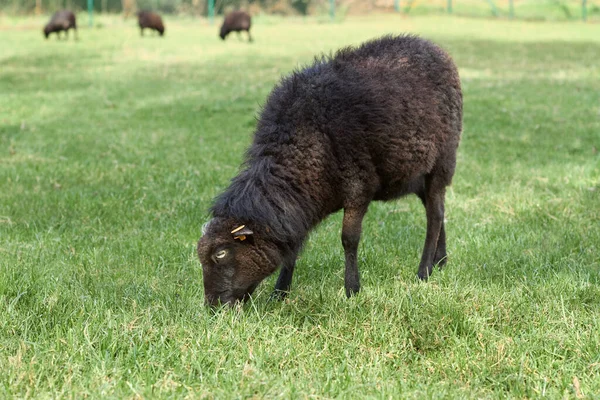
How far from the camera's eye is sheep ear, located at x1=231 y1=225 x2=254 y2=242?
4.05 metres

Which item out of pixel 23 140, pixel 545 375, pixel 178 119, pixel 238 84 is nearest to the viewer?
pixel 545 375

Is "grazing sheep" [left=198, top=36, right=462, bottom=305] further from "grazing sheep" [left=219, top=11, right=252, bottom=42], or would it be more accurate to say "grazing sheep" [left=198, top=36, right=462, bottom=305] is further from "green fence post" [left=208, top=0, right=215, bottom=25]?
"green fence post" [left=208, top=0, right=215, bottom=25]

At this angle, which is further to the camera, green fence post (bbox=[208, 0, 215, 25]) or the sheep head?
green fence post (bbox=[208, 0, 215, 25])

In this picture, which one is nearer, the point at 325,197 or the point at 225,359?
the point at 225,359

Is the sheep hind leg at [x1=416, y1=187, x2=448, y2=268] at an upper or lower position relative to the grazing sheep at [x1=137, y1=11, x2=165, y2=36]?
lower

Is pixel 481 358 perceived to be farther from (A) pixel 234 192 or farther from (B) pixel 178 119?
(B) pixel 178 119

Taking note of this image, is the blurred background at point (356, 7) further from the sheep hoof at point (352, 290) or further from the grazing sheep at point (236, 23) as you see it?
the sheep hoof at point (352, 290)

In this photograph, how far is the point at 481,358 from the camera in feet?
11.6

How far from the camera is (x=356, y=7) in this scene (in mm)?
45594

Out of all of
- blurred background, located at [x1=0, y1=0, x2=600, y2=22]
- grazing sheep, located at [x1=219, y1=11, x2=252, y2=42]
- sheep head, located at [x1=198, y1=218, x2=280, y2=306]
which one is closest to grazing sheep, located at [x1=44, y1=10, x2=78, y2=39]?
grazing sheep, located at [x1=219, y1=11, x2=252, y2=42]

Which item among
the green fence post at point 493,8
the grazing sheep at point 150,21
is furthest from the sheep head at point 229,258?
the green fence post at point 493,8

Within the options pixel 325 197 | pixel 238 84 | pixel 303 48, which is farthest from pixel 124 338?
pixel 303 48

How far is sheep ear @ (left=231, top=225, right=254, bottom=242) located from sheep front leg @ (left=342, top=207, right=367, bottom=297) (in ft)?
2.43

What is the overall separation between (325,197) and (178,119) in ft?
26.5
